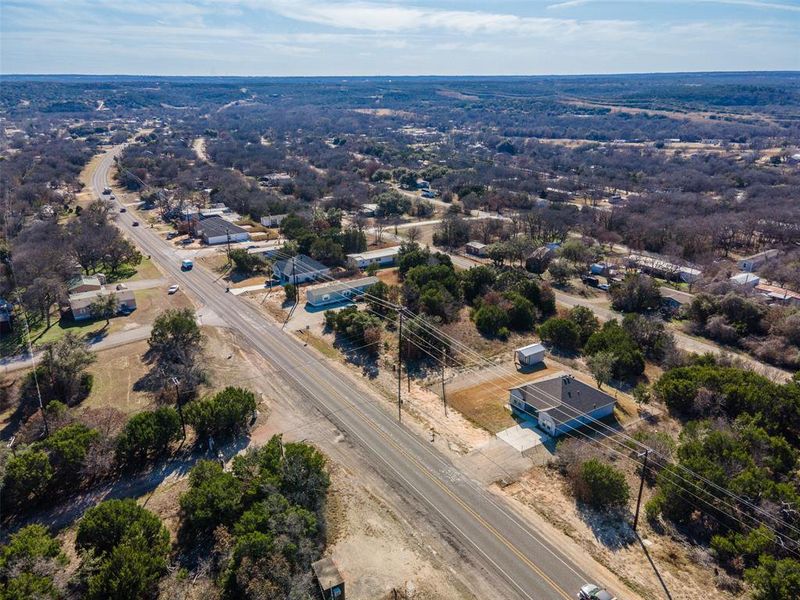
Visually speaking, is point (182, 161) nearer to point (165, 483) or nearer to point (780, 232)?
point (165, 483)

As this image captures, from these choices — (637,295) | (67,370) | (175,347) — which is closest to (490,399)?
(637,295)

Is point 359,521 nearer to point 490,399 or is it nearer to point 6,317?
point 490,399

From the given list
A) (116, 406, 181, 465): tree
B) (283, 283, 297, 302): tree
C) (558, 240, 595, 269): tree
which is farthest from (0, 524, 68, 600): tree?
(558, 240, 595, 269): tree

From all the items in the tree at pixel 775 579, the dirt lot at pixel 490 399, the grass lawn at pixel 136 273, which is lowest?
the dirt lot at pixel 490 399

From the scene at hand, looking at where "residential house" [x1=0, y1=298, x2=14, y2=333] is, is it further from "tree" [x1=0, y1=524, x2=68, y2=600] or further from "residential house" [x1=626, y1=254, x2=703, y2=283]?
"residential house" [x1=626, y1=254, x2=703, y2=283]

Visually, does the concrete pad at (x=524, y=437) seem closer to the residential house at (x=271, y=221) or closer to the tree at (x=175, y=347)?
the tree at (x=175, y=347)

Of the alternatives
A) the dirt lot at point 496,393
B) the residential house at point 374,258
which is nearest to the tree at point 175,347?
the dirt lot at point 496,393
